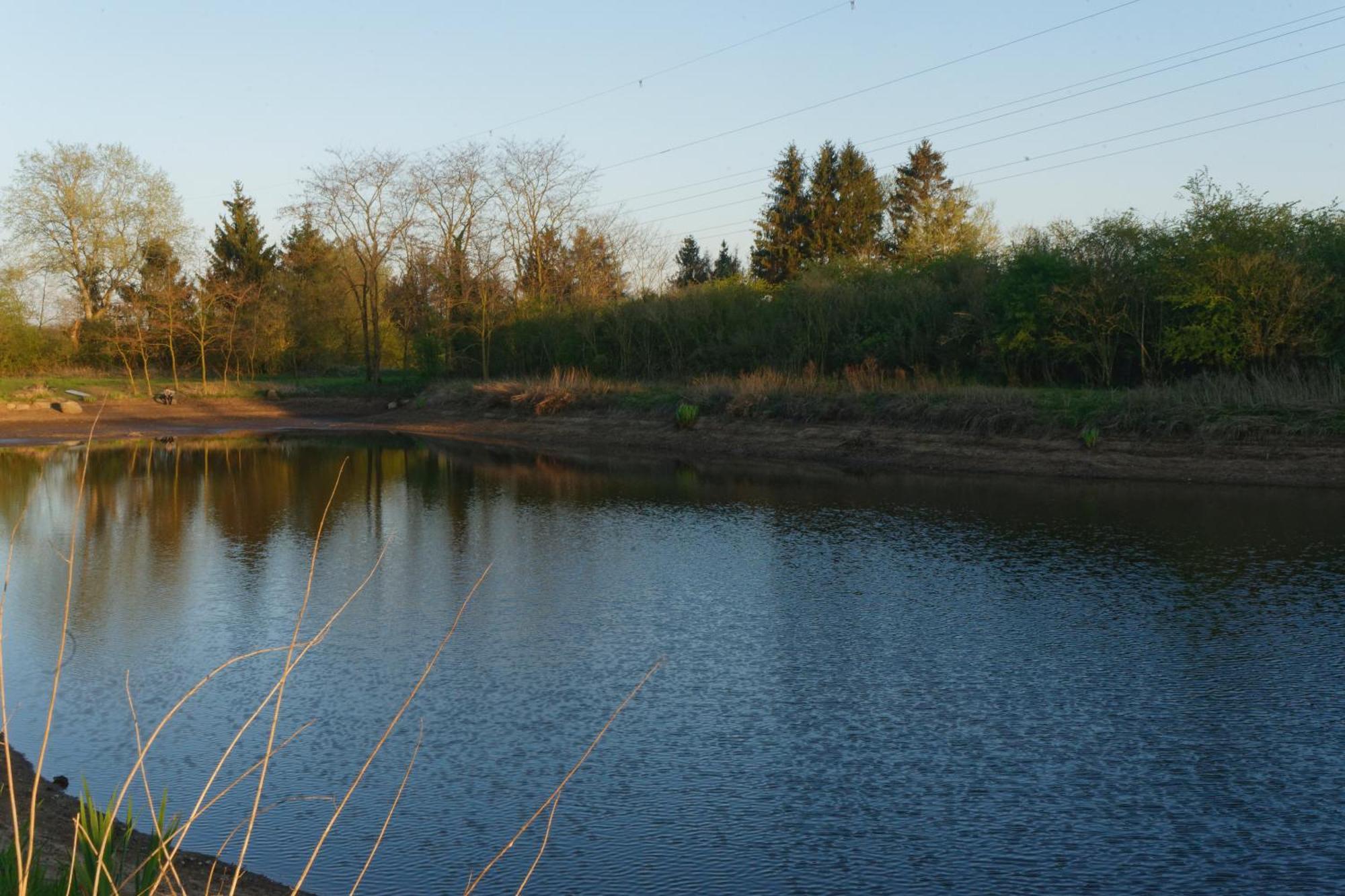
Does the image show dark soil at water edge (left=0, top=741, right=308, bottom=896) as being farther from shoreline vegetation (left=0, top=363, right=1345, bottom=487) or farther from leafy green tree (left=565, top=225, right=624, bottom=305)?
leafy green tree (left=565, top=225, right=624, bottom=305)

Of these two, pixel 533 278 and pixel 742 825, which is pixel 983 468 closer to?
pixel 742 825

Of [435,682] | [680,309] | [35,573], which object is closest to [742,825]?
→ [435,682]

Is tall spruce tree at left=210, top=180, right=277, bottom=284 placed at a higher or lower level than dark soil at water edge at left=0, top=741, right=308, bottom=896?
higher

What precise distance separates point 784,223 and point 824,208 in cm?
222

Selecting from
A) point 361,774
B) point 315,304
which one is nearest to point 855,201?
point 315,304

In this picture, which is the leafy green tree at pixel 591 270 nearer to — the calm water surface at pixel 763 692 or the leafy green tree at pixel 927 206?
the leafy green tree at pixel 927 206

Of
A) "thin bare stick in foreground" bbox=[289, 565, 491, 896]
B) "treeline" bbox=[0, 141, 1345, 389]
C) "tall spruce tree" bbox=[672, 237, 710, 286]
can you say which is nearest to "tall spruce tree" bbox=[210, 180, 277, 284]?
"treeline" bbox=[0, 141, 1345, 389]

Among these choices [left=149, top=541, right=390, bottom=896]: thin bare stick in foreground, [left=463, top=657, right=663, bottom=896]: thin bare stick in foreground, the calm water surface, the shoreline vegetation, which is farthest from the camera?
the shoreline vegetation

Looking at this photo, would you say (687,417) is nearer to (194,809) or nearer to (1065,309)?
(1065,309)

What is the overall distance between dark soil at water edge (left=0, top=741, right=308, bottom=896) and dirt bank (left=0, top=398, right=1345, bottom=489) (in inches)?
726

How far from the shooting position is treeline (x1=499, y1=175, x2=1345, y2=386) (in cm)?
2344

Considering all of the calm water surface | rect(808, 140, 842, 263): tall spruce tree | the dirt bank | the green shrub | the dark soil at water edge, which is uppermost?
rect(808, 140, 842, 263): tall spruce tree

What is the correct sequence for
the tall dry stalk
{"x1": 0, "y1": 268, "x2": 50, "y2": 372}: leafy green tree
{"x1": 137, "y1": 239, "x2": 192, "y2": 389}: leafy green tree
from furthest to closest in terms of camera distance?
1. {"x1": 0, "y1": 268, "x2": 50, "y2": 372}: leafy green tree
2. {"x1": 137, "y1": 239, "x2": 192, "y2": 389}: leafy green tree
3. the tall dry stalk

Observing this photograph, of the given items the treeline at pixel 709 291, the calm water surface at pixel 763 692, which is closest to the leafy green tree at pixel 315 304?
the treeline at pixel 709 291
